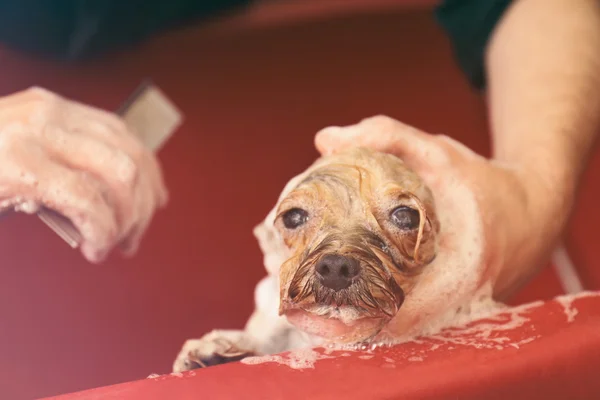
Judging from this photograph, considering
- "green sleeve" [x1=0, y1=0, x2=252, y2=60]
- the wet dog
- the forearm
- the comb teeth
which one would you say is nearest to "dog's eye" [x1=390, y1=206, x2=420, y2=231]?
the wet dog

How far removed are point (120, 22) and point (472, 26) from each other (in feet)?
1.98

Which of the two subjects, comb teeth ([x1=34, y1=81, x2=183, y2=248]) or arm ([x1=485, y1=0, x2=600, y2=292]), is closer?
arm ([x1=485, y1=0, x2=600, y2=292])

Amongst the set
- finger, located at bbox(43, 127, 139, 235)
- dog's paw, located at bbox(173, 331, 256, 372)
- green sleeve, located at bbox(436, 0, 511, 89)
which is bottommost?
dog's paw, located at bbox(173, 331, 256, 372)

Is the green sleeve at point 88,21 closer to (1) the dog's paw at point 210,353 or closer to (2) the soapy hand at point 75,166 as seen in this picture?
(2) the soapy hand at point 75,166

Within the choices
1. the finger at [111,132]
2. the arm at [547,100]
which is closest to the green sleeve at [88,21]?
the finger at [111,132]

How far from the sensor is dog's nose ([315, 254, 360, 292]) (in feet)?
1.31

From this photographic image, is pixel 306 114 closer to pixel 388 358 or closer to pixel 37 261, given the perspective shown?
pixel 37 261

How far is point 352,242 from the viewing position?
43 cm

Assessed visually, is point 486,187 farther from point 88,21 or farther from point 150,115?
point 88,21

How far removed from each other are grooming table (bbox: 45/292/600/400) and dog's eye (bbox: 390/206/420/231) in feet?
0.30

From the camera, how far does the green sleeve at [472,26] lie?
84cm

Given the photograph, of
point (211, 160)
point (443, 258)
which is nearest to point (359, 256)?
point (443, 258)

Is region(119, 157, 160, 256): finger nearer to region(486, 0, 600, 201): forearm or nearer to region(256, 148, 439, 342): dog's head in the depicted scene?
region(256, 148, 439, 342): dog's head

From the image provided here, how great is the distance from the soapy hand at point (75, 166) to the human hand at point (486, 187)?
212 millimetres
